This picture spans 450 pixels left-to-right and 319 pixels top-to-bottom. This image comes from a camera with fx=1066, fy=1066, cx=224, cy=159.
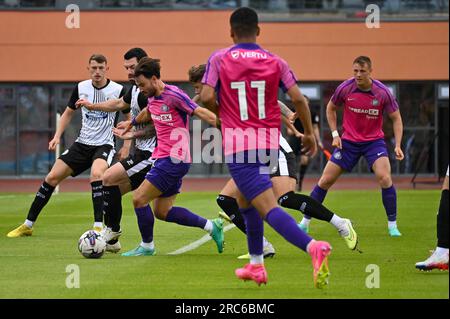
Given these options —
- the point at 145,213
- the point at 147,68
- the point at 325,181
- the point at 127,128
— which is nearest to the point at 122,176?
the point at 127,128

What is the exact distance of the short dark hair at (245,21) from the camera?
8.67 metres

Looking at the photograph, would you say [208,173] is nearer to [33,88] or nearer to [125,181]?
[33,88]

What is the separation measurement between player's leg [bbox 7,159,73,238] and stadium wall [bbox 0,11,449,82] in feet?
73.8

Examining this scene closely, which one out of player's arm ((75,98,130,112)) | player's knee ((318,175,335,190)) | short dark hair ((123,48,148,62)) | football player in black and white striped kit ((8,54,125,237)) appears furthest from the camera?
player's knee ((318,175,335,190))

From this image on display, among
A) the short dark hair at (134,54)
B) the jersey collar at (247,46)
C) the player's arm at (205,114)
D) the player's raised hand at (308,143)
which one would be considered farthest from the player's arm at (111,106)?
the player's raised hand at (308,143)

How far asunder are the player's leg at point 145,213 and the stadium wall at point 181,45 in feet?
83.2

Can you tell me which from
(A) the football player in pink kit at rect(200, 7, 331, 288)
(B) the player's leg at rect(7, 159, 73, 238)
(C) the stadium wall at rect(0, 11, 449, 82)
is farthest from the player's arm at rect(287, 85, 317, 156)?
(C) the stadium wall at rect(0, 11, 449, 82)

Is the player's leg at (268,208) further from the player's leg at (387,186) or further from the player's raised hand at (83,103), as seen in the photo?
the player's leg at (387,186)

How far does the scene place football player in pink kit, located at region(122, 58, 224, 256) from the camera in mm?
11328

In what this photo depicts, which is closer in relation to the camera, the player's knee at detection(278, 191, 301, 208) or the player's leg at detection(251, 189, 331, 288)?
the player's leg at detection(251, 189, 331, 288)

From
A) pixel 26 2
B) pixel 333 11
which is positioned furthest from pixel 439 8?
pixel 26 2

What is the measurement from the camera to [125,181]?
40.6 ft

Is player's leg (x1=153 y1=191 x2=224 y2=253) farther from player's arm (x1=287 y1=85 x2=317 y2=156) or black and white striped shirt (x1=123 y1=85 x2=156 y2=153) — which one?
player's arm (x1=287 y1=85 x2=317 y2=156)

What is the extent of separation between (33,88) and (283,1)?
9.29m
